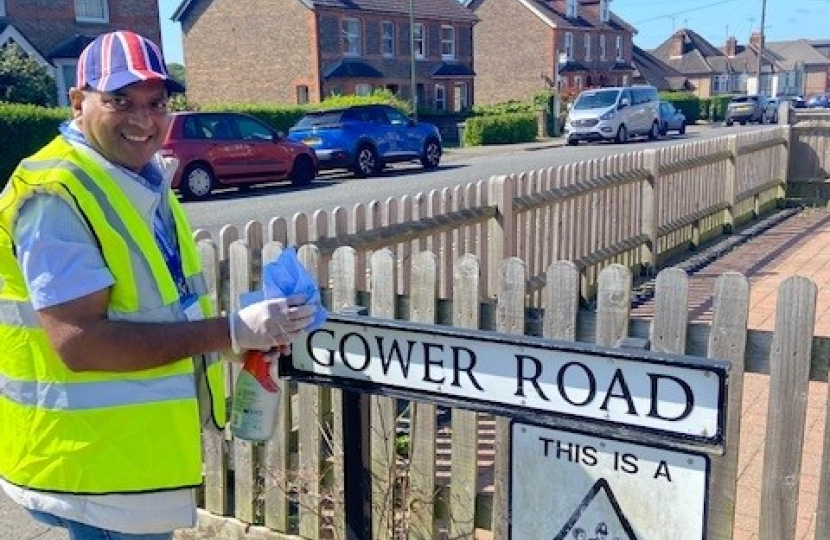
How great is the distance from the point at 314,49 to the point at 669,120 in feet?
50.6

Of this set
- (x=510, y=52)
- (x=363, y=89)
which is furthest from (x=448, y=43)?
(x=510, y=52)

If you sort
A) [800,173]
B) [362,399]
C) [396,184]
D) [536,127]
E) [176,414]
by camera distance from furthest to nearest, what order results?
1. [536,127]
2. [396,184]
3. [800,173]
4. [362,399]
5. [176,414]

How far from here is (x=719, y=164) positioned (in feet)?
34.9

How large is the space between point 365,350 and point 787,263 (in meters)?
8.16

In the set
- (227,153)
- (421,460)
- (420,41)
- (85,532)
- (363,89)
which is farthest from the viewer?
(420,41)

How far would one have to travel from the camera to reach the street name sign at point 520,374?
5.71ft

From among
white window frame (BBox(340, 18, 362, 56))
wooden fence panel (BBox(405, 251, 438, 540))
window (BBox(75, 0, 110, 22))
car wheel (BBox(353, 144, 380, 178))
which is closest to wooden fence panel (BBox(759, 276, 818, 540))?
wooden fence panel (BBox(405, 251, 438, 540))

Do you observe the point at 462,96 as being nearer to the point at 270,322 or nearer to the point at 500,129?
the point at 500,129

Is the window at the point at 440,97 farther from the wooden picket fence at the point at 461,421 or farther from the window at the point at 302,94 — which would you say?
the wooden picket fence at the point at 461,421

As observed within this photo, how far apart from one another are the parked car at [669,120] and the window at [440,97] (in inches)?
502

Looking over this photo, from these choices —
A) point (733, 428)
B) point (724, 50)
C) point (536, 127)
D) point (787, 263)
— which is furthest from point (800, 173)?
point (724, 50)

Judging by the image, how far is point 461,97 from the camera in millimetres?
46375

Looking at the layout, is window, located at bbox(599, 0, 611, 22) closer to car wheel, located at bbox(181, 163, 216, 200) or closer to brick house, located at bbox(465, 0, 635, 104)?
brick house, located at bbox(465, 0, 635, 104)

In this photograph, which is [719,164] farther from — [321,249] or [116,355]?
[116,355]
